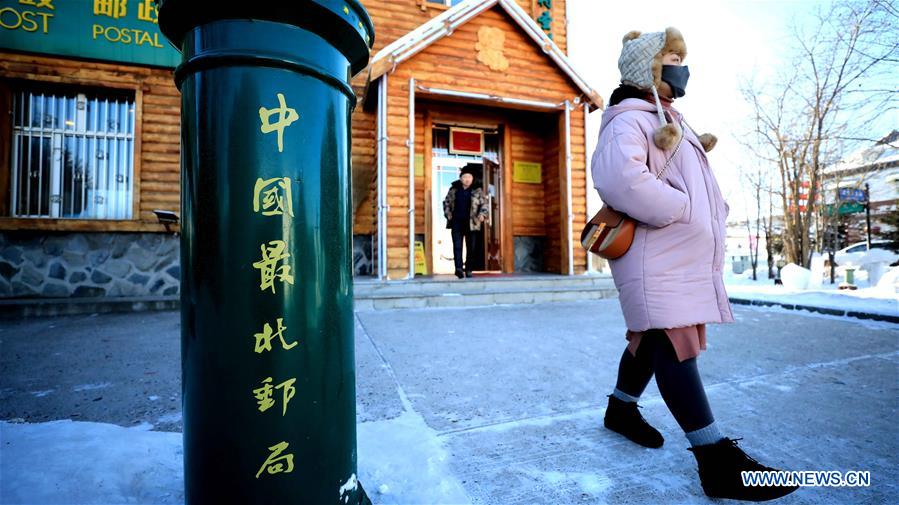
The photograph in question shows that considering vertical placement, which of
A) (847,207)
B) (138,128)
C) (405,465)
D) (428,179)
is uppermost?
(138,128)

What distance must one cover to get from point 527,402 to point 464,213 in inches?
196

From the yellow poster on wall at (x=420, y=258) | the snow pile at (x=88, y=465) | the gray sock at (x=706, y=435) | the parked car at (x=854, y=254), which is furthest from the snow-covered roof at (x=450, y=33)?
the parked car at (x=854, y=254)

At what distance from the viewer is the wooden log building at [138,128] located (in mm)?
6250

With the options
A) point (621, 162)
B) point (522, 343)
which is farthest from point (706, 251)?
point (522, 343)

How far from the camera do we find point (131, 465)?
1.52 m

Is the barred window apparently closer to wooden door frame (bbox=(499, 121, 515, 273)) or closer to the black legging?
wooden door frame (bbox=(499, 121, 515, 273))

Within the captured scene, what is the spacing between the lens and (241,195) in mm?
936

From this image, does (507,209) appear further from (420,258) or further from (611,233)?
(611,233)

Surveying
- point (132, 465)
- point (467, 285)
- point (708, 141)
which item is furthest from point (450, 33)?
→ point (132, 465)

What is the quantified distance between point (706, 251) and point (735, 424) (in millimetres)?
1005

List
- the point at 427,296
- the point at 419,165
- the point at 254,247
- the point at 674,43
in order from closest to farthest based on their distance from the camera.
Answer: the point at 254,247
the point at 674,43
the point at 427,296
the point at 419,165

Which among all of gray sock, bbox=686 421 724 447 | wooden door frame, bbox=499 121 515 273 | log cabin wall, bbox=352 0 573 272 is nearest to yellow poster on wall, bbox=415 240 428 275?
log cabin wall, bbox=352 0 573 272

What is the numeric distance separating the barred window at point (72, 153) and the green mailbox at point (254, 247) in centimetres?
742

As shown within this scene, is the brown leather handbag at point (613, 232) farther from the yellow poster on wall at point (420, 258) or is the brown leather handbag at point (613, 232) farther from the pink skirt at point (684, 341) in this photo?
the yellow poster on wall at point (420, 258)
